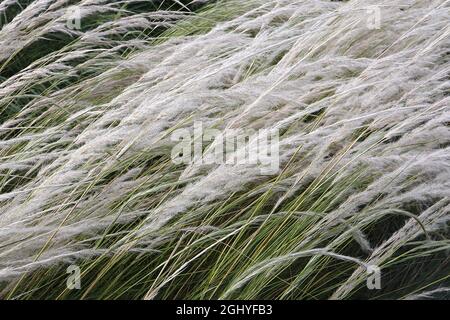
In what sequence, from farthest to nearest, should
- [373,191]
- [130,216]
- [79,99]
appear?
[79,99] < [130,216] < [373,191]

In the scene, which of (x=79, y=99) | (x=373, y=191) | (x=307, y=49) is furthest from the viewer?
(x=79, y=99)

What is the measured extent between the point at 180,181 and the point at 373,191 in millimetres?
513

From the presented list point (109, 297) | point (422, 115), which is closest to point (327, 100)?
point (422, 115)

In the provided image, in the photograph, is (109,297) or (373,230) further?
(373,230)

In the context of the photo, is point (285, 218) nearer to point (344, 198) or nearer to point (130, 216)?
point (344, 198)

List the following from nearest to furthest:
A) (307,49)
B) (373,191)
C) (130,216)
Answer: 1. (373,191)
2. (130,216)
3. (307,49)

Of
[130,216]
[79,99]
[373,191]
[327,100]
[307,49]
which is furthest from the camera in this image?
[79,99]

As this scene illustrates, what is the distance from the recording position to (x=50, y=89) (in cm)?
263

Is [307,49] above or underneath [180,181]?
above

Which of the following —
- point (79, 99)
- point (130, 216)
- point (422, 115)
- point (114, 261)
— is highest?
point (79, 99)

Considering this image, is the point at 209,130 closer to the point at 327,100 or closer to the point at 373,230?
the point at 327,100
